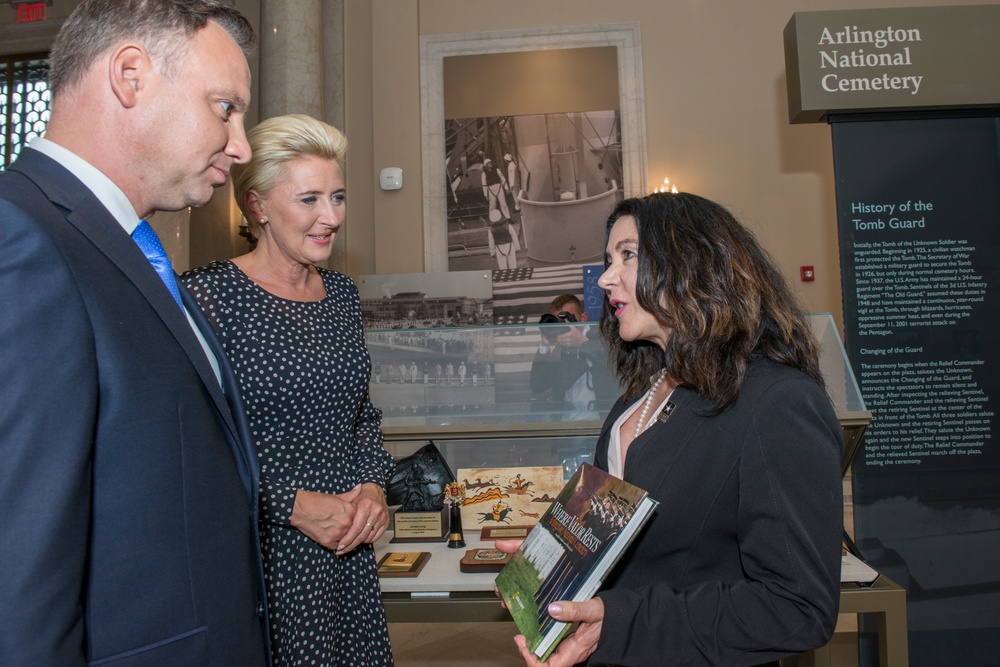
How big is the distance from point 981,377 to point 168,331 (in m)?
3.84

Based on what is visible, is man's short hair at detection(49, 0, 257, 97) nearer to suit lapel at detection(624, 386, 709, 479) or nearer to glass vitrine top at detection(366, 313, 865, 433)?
suit lapel at detection(624, 386, 709, 479)

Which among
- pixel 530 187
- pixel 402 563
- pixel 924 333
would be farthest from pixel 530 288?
pixel 402 563

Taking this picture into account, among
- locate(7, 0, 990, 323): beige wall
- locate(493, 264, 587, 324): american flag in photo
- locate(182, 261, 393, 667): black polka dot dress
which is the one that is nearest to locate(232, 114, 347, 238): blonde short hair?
locate(182, 261, 393, 667): black polka dot dress

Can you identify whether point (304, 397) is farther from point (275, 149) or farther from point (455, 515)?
point (455, 515)

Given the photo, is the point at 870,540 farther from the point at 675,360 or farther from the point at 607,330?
the point at 675,360

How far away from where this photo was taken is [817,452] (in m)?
1.25

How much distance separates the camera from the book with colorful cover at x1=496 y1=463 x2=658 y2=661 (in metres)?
1.27

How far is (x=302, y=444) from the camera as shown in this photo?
1793 mm

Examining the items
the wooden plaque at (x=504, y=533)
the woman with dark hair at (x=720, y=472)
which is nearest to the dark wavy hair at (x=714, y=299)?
the woman with dark hair at (x=720, y=472)

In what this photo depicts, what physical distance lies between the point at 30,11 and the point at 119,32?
764cm

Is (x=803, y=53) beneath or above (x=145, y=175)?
above

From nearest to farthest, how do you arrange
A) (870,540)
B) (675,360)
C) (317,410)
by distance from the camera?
(675,360) < (317,410) < (870,540)

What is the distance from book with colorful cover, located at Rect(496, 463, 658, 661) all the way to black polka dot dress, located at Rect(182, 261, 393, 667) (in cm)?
52

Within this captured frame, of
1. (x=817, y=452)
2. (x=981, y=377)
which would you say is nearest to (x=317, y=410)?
(x=817, y=452)
